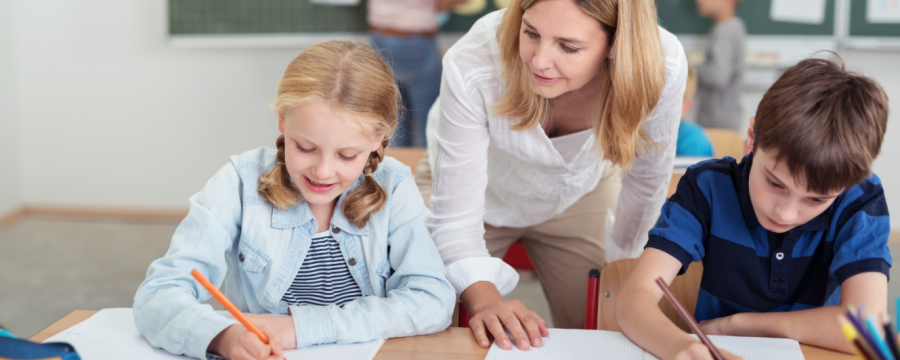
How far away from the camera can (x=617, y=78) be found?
1062 millimetres

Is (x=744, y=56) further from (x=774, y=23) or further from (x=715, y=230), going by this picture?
(x=715, y=230)

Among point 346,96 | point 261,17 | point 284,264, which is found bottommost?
point 284,264

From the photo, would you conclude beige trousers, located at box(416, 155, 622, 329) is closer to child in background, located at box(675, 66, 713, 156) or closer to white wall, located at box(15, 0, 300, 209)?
child in background, located at box(675, 66, 713, 156)

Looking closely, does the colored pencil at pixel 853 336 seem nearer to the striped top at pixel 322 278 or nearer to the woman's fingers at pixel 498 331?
the woman's fingers at pixel 498 331

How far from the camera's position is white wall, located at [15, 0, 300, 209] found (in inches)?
138

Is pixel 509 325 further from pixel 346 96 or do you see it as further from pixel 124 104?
pixel 124 104

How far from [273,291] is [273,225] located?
0.34 ft

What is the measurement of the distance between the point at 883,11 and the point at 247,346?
3.33 meters

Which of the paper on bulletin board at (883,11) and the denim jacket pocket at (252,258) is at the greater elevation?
the paper on bulletin board at (883,11)

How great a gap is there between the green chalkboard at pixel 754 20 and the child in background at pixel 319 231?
8.00 ft

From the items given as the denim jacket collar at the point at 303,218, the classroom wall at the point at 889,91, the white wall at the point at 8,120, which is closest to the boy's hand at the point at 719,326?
the denim jacket collar at the point at 303,218

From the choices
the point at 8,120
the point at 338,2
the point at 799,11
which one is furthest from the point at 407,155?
the point at 8,120

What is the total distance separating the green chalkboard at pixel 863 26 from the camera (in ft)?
10.1

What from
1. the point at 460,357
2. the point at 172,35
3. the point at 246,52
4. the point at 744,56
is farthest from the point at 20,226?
the point at 744,56
